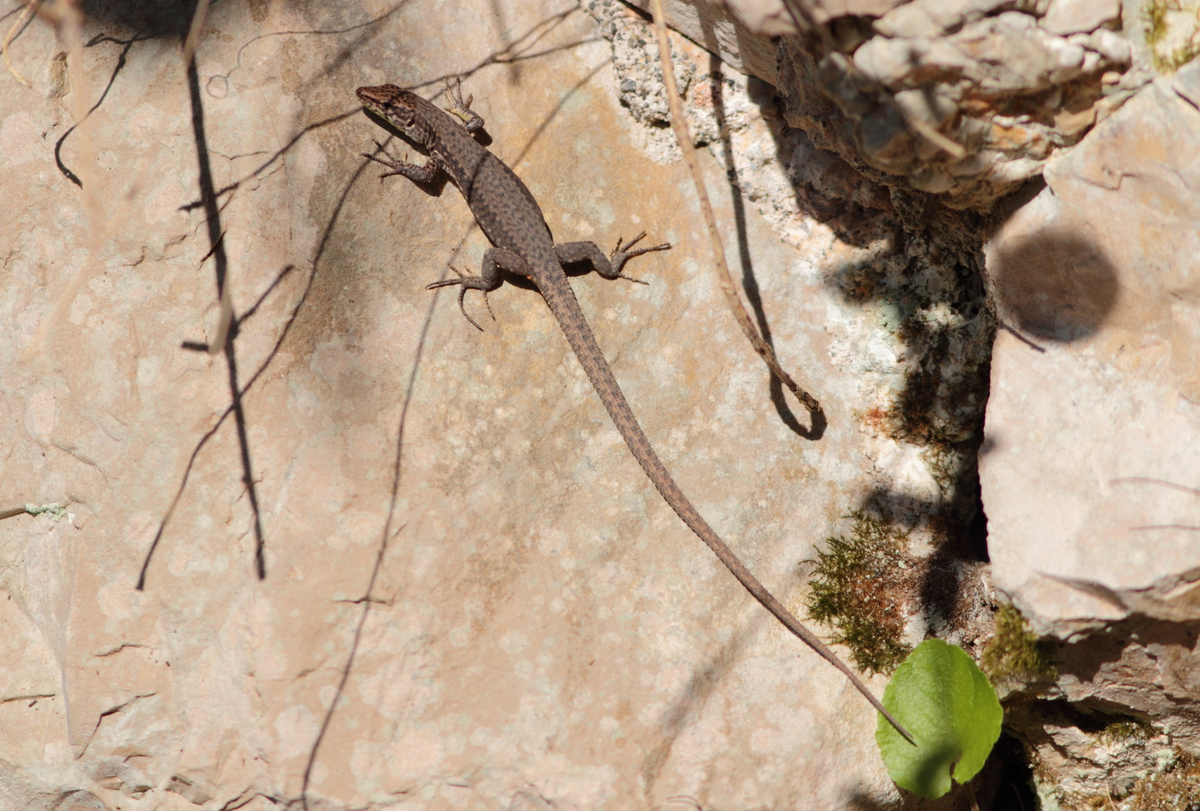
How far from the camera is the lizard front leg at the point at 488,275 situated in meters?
3.82

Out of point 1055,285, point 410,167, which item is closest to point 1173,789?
point 1055,285

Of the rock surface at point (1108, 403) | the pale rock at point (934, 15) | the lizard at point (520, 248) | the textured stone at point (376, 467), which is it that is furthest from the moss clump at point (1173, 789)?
the pale rock at point (934, 15)

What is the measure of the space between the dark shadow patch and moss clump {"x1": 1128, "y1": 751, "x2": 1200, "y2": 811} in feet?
6.99

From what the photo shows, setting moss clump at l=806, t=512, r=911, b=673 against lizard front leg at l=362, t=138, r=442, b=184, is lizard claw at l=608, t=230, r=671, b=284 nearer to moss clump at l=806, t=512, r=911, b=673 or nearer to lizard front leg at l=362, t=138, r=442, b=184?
lizard front leg at l=362, t=138, r=442, b=184

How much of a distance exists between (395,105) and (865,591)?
3.37 meters

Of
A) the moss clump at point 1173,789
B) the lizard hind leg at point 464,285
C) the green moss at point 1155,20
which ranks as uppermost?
the lizard hind leg at point 464,285

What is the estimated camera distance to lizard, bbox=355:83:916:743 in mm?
3410

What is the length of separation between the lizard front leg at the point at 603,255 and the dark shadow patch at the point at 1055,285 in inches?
62.3

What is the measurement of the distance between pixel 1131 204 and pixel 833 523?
1674 millimetres

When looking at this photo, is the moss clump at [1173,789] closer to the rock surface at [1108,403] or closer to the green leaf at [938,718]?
the rock surface at [1108,403]

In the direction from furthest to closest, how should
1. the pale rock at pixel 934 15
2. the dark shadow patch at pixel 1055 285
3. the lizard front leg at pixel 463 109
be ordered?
1. the lizard front leg at pixel 463 109
2. the dark shadow patch at pixel 1055 285
3. the pale rock at pixel 934 15

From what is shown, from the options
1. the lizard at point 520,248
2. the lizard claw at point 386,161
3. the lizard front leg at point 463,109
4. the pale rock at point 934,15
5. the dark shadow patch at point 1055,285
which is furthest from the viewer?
the lizard front leg at point 463,109

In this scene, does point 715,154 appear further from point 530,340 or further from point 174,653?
point 174,653

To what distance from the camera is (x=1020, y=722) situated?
3.71m
